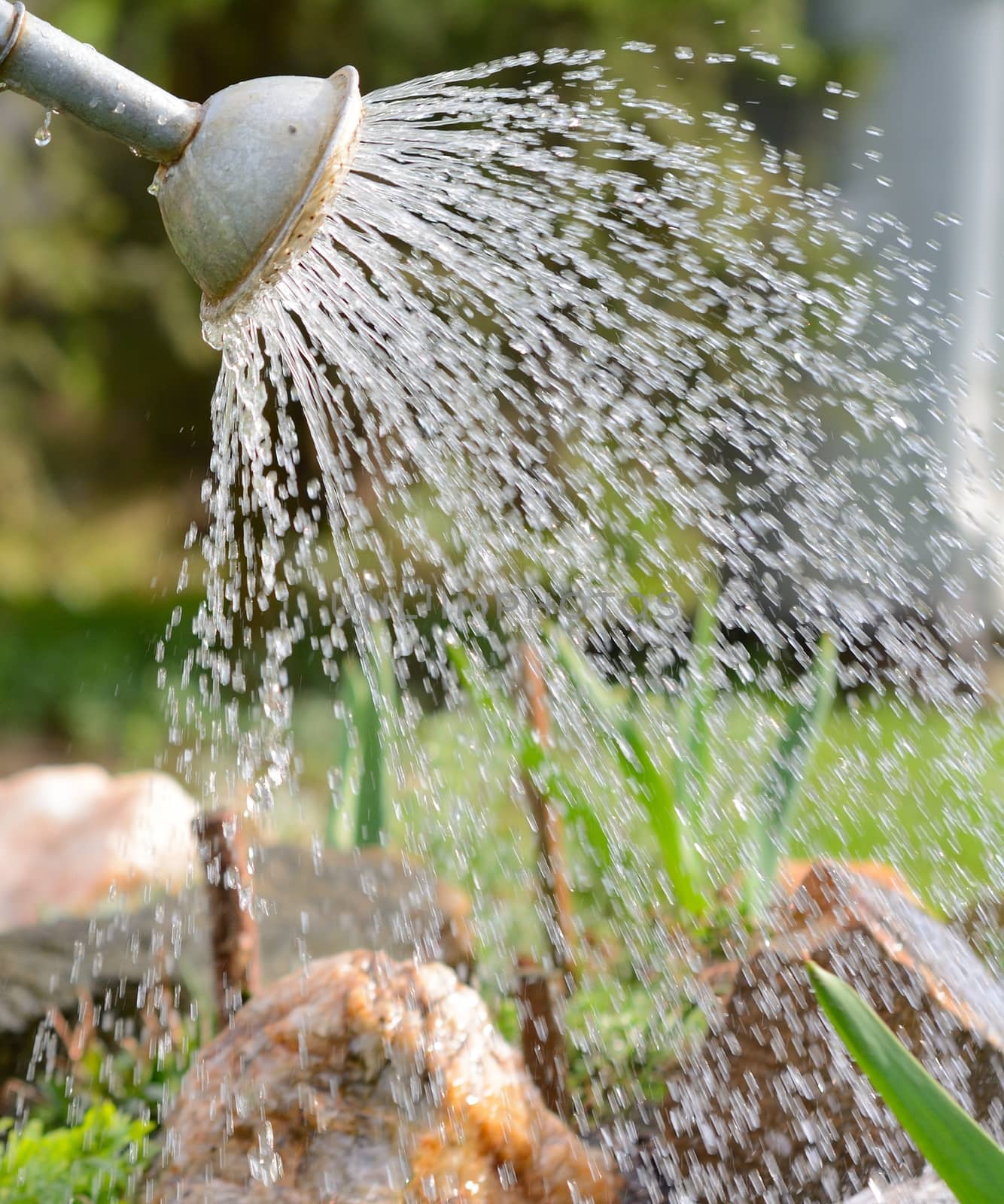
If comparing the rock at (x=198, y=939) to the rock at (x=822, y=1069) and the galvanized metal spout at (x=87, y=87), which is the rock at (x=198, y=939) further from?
the galvanized metal spout at (x=87, y=87)

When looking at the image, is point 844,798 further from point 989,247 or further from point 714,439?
point 989,247

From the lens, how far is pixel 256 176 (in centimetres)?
158

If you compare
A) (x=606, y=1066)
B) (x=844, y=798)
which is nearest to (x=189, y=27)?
(x=844, y=798)

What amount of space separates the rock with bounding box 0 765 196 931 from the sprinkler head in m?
2.49

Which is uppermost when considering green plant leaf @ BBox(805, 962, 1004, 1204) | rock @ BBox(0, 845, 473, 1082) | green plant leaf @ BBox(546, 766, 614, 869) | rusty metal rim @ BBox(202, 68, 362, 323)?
rusty metal rim @ BBox(202, 68, 362, 323)

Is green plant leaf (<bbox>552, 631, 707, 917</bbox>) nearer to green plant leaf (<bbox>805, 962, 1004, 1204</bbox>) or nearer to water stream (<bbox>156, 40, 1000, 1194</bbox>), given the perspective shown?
green plant leaf (<bbox>805, 962, 1004, 1204</bbox>)

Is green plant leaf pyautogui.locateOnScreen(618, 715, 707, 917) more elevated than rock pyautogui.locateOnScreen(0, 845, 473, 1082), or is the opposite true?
green plant leaf pyautogui.locateOnScreen(618, 715, 707, 917)

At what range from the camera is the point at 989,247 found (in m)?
7.59

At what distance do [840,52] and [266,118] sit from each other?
672 cm

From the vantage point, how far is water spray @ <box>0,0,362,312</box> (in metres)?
1.55

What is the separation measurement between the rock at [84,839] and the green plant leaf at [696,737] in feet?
5.55

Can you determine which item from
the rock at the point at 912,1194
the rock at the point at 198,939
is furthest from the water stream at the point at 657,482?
the rock at the point at 912,1194

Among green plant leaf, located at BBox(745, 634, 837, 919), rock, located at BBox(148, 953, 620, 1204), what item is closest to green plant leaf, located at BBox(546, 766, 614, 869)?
green plant leaf, located at BBox(745, 634, 837, 919)

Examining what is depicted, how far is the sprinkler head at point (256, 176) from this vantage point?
1.58 m
